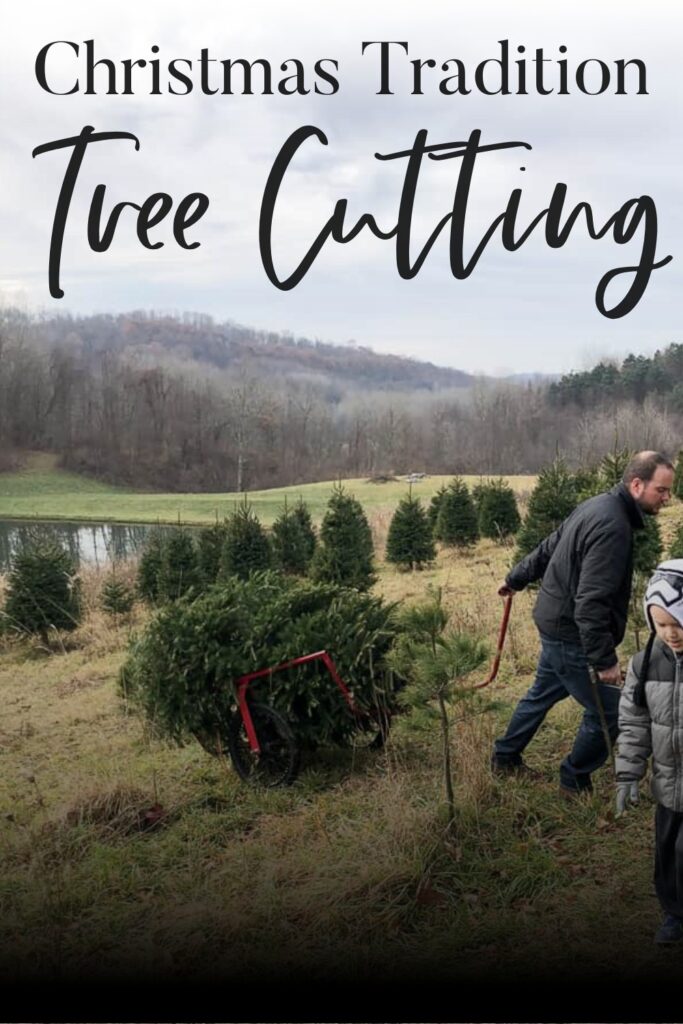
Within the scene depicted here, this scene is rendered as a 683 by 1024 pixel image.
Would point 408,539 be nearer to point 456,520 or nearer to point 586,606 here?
point 456,520

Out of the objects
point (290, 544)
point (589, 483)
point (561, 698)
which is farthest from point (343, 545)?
point (561, 698)

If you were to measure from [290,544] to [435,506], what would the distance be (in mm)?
2932

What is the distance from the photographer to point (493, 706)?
13.0ft

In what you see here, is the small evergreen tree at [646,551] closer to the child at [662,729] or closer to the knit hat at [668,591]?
the child at [662,729]

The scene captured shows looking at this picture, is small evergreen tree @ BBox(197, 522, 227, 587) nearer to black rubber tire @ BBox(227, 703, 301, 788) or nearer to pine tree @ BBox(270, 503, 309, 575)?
pine tree @ BBox(270, 503, 309, 575)

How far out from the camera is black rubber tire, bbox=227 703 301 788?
4336 mm

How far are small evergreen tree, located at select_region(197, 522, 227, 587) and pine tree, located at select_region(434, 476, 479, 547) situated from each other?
3.39 m

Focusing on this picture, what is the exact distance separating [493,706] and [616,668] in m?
0.61

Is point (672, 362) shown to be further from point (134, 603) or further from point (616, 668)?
point (134, 603)

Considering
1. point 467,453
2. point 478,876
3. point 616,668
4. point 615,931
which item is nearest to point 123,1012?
point 478,876

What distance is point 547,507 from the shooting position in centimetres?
928

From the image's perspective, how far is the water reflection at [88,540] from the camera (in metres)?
10.1

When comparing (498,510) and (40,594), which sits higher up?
(498,510)

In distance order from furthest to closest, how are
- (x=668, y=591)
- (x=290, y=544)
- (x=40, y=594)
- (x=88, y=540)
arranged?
(x=88, y=540) → (x=290, y=544) → (x=40, y=594) → (x=668, y=591)
